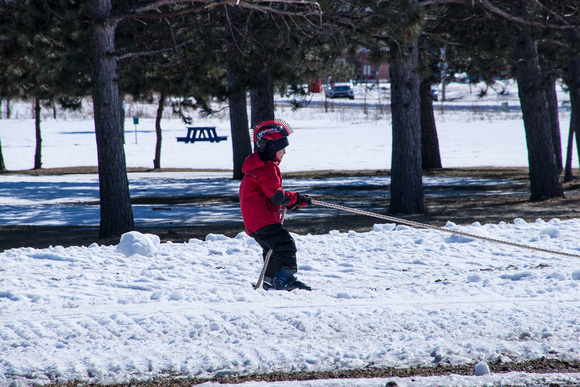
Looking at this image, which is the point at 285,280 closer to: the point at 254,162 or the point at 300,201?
the point at 300,201

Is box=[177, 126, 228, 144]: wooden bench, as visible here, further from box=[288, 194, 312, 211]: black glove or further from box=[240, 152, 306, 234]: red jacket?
box=[288, 194, 312, 211]: black glove

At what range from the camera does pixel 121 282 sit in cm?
657

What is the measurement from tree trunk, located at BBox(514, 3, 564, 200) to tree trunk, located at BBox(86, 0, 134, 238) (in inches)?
339

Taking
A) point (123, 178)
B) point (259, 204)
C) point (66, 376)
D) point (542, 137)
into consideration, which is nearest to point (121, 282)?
point (259, 204)

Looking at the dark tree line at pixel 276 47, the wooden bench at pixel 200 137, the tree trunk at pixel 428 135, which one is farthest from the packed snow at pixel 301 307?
the wooden bench at pixel 200 137

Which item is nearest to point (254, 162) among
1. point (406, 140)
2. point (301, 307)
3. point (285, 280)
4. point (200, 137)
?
point (285, 280)

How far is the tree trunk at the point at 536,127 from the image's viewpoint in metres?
13.6

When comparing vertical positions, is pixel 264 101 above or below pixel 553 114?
above

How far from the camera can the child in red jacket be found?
19.3 feet

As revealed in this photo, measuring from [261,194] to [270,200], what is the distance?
21 centimetres

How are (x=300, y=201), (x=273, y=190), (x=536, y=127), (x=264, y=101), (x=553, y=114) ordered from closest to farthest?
(x=273, y=190) < (x=300, y=201) < (x=536, y=127) < (x=264, y=101) < (x=553, y=114)

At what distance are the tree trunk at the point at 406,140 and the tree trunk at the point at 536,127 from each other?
322 centimetres

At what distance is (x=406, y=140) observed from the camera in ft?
38.9

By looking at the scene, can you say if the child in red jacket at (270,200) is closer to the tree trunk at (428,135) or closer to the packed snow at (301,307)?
the packed snow at (301,307)
